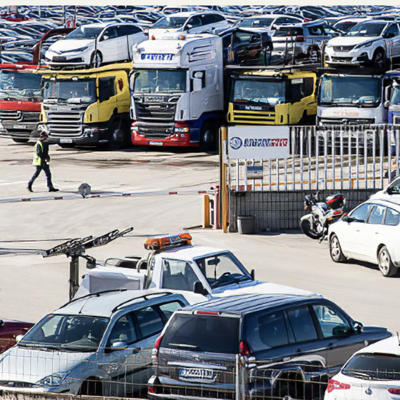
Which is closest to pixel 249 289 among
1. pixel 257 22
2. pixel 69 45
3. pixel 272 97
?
pixel 272 97

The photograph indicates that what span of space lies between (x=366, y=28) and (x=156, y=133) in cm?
809

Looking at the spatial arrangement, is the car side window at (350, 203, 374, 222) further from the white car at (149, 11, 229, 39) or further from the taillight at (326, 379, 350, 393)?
the white car at (149, 11, 229, 39)

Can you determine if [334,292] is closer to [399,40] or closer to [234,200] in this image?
[234,200]

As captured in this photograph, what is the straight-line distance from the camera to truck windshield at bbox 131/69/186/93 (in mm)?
34438

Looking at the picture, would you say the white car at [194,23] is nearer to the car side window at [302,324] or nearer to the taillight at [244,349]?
the car side window at [302,324]

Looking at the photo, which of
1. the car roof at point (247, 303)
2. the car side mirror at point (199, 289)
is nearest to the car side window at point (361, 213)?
the car side mirror at point (199, 289)

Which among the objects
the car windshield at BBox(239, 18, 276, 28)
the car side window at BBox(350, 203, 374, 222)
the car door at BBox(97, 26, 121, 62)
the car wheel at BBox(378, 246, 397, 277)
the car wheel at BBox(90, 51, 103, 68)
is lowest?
the car wheel at BBox(378, 246, 397, 277)

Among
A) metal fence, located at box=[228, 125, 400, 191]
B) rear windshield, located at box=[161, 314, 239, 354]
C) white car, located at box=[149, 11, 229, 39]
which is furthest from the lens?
white car, located at box=[149, 11, 229, 39]

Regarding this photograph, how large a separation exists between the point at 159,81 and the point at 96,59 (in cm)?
360

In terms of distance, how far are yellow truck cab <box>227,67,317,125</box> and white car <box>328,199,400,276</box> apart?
14.9 m

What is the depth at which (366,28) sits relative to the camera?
36.3 meters

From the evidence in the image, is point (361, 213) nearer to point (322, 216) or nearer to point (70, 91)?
point (322, 216)

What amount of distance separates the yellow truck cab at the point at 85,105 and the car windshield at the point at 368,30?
25.7 ft

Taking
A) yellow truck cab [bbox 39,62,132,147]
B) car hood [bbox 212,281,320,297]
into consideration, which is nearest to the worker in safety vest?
yellow truck cab [bbox 39,62,132,147]
